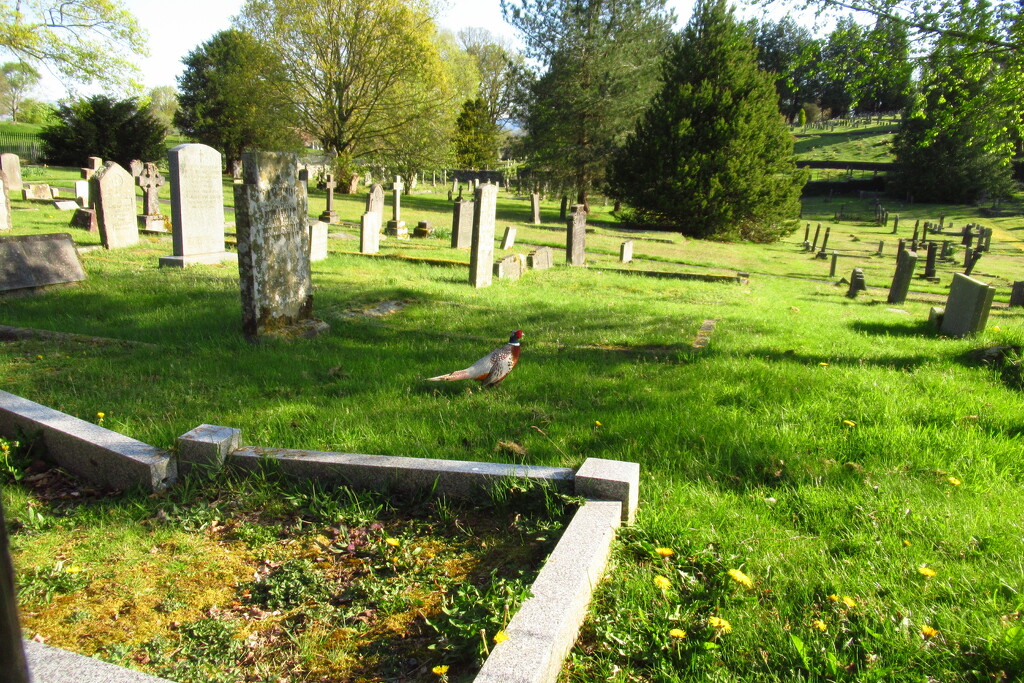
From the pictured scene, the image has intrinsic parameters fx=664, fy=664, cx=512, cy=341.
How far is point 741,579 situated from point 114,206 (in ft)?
46.8

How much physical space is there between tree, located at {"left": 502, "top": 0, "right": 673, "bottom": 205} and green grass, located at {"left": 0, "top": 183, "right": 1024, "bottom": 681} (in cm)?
2489

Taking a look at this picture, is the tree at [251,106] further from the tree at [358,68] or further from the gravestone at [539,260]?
the gravestone at [539,260]

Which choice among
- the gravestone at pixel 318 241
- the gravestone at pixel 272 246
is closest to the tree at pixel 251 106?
the gravestone at pixel 318 241

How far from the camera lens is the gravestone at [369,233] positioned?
1529cm

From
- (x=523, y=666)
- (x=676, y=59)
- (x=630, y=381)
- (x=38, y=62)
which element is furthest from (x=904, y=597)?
(x=38, y=62)

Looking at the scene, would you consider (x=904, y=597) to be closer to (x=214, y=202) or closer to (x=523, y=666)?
(x=523, y=666)

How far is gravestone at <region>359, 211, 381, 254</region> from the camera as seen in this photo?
602 inches

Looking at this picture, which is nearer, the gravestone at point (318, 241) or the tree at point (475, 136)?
the gravestone at point (318, 241)

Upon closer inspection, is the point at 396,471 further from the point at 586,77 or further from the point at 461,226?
the point at 586,77

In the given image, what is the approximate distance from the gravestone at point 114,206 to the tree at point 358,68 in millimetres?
24222

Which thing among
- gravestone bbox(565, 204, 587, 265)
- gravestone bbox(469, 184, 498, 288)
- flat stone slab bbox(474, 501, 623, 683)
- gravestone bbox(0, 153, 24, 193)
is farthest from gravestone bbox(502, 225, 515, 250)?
gravestone bbox(0, 153, 24, 193)

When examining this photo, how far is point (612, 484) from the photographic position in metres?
3.21

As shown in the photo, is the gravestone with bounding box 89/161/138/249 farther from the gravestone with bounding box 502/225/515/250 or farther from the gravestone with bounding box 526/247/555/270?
the gravestone with bounding box 502/225/515/250

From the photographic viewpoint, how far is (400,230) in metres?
20.3
